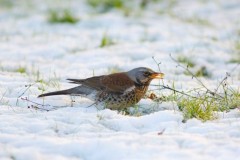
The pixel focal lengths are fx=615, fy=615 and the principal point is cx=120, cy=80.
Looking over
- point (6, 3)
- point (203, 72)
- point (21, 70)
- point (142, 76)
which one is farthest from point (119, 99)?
point (6, 3)

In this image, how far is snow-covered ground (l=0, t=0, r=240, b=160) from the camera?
14.2 ft

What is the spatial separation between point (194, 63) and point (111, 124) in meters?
3.48

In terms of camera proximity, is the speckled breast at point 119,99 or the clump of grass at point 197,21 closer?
the speckled breast at point 119,99

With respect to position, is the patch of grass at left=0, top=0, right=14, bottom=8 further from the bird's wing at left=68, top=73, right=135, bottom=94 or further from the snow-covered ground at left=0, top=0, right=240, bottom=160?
the bird's wing at left=68, top=73, right=135, bottom=94

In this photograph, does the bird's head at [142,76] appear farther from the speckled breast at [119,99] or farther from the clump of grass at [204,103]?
the clump of grass at [204,103]

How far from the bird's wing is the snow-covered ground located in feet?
0.71

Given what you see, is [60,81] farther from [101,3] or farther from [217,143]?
[101,3]

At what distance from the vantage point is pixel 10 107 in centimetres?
547

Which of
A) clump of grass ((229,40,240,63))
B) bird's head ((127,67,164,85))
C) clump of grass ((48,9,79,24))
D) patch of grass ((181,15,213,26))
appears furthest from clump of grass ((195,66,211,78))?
clump of grass ((48,9,79,24))

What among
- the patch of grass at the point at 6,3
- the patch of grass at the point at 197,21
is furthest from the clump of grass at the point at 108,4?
the patch of grass at the point at 6,3

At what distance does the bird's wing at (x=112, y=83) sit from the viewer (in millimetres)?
5676

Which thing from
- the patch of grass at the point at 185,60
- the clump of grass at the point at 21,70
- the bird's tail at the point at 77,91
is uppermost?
the patch of grass at the point at 185,60

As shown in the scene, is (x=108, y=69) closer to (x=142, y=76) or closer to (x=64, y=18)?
(x=142, y=76)

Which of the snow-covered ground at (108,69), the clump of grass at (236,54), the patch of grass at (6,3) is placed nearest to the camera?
the snow-covered ground at (108,69)
